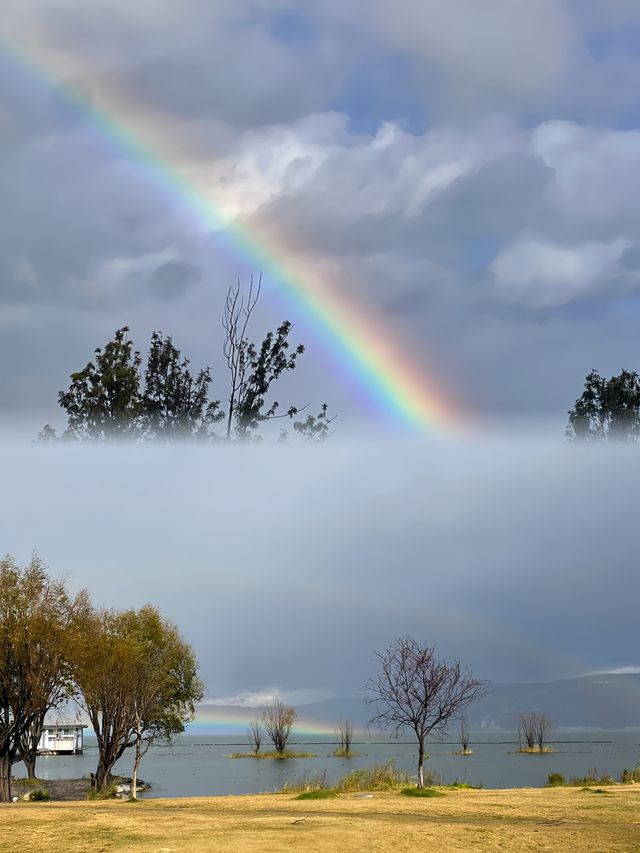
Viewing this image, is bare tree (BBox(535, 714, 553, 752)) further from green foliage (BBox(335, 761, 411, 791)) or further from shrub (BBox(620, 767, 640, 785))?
green foliage (BBox(335, 761, 411, 791))

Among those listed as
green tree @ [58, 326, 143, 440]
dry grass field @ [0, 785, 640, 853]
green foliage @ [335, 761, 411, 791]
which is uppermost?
green tree @ [58, 326, 143, 440]

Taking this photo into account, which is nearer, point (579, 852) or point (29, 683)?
point (579, 852)

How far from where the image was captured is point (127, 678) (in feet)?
178

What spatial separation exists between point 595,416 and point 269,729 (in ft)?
215

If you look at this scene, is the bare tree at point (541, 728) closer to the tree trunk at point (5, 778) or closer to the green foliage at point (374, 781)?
the green foliage at point (374, 781)

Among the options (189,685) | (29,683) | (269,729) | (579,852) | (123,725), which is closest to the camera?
(579,852)

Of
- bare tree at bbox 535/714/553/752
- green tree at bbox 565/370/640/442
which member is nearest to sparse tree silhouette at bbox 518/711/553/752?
bare tree at bbox 535/714/553/752

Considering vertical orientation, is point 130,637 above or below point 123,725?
above

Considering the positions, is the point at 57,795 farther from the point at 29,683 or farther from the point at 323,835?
the point at 323,835

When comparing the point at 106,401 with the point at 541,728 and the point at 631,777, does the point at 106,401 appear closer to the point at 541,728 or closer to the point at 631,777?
the point at 631,777

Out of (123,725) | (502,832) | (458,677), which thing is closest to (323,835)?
(502,832)

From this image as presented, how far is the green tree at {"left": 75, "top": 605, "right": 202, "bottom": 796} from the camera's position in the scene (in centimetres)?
5241

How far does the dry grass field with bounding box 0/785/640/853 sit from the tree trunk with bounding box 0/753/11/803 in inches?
663

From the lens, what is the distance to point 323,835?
19656mm
